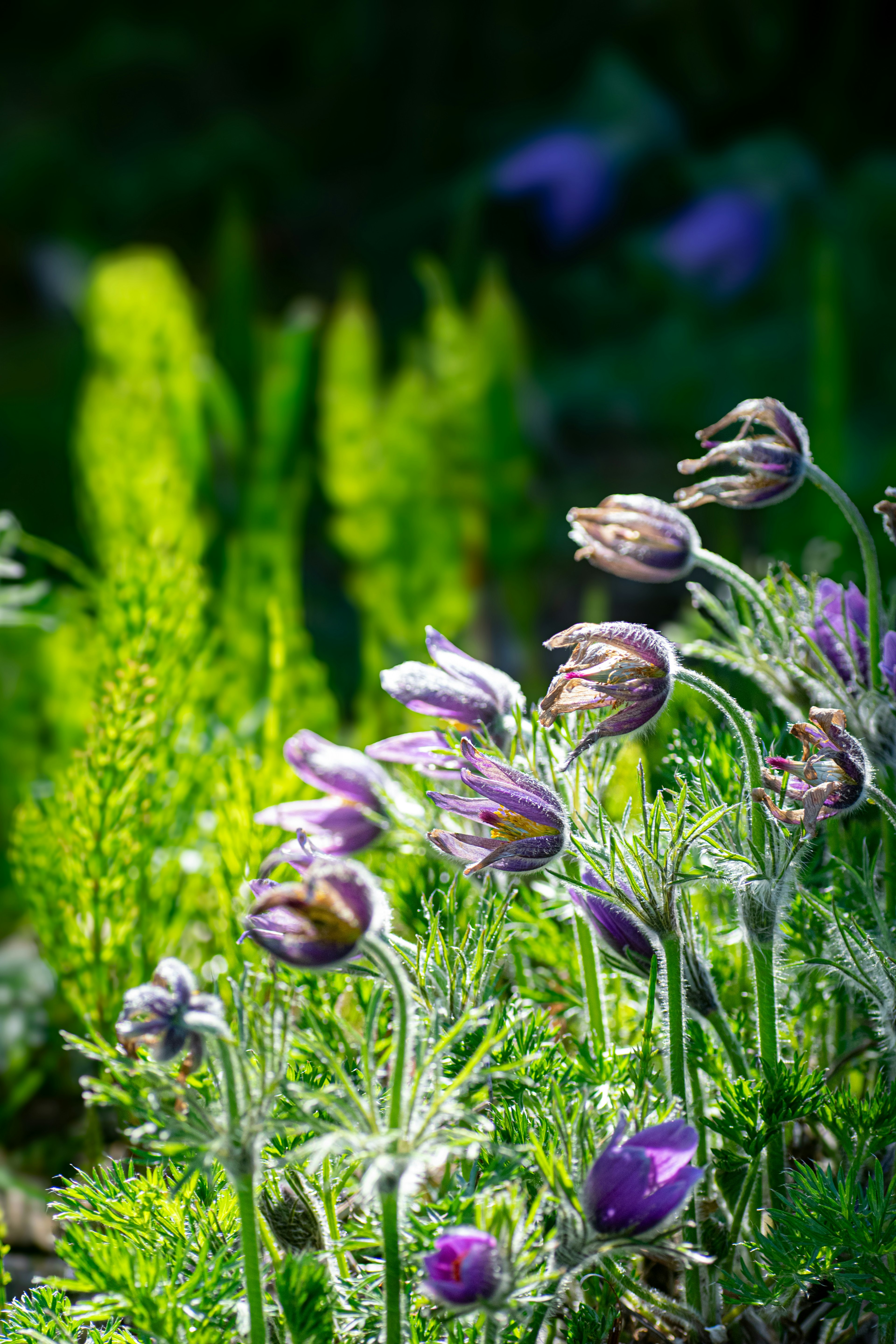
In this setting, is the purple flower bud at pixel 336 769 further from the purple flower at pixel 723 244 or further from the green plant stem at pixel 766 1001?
the purple flower at pixel 723 244

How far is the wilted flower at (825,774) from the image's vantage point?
0.29m

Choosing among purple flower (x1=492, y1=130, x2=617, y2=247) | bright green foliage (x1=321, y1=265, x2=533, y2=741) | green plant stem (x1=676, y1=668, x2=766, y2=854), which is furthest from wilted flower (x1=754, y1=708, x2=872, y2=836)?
purple flower (x1=492, y1=130, x2=617, y2=247)

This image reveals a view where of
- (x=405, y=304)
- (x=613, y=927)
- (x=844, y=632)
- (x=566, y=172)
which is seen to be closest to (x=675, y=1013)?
(x=613, y=927)

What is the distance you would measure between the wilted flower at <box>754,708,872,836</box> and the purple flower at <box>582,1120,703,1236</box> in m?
0.08

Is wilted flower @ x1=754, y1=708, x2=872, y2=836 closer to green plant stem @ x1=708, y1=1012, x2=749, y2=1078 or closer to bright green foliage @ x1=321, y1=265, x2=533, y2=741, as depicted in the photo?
green plant stem @ x1=708, y1=1012, x2=749, y2=1078

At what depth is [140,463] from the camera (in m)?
0.81

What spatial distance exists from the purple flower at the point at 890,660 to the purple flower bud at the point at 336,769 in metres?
0.15

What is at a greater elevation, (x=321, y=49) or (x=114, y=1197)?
(x=321, y=49)

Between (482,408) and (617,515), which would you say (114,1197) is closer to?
(617,515)

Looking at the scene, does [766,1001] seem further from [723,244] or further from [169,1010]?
[723,244]

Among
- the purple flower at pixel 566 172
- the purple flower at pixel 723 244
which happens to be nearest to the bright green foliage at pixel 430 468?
the purple flower at pixel 723 244

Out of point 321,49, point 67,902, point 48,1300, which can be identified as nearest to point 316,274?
point 321,49

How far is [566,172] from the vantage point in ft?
6.62

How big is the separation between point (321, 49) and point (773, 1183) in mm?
2354
